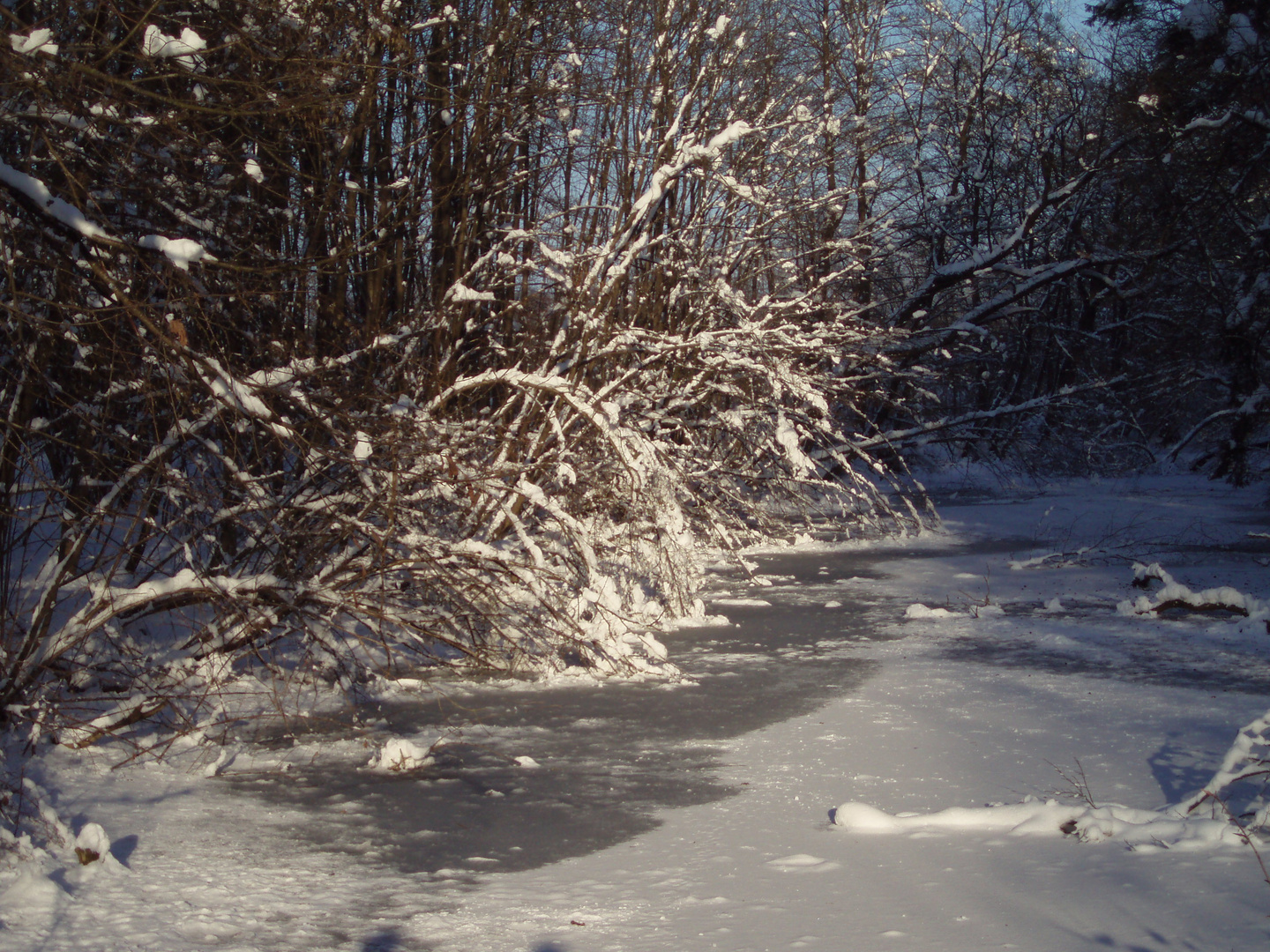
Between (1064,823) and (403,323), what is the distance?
4687mm

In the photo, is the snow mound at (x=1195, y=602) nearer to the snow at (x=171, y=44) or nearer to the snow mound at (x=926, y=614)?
the snow mound at (x=926, y=614)

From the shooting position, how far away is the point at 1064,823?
402 centimetres

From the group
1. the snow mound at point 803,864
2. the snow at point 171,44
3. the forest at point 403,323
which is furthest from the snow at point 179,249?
the snow mound at point 803,864

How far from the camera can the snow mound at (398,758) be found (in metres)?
4.95

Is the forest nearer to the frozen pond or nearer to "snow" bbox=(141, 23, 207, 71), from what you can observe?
"snow" bbox=(141, 23, 207, 71)

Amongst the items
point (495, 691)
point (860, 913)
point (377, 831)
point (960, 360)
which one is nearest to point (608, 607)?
point (495, 691)

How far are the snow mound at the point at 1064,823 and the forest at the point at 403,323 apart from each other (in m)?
2.37

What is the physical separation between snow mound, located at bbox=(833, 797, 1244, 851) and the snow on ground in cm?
3

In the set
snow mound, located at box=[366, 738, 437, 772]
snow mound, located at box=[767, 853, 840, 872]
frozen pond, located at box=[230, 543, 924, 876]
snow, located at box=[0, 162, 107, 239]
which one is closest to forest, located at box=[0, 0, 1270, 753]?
snow, located at box=[0, 162, 107, 239]

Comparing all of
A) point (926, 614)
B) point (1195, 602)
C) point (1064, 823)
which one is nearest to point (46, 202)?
point (1064, 823)

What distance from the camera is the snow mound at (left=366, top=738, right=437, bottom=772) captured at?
4.95 m

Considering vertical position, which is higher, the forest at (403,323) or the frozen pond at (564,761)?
the forest at (403,323)

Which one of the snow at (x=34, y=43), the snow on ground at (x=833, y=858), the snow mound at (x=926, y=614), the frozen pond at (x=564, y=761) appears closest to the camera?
the snow on ground at (x=833, y=858)

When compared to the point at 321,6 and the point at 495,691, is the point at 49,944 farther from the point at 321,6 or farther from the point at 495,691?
the point at 321,6
